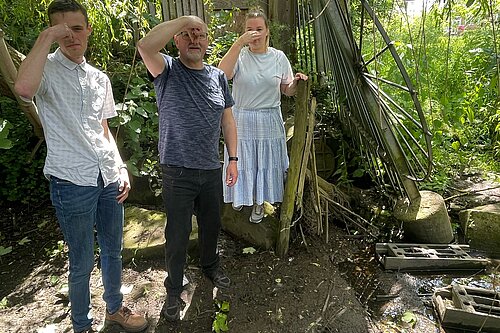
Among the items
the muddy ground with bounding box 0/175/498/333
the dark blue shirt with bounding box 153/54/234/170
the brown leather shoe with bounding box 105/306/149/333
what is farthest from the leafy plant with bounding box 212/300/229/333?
the dark blue shirt with bounding box 153/54/234/170

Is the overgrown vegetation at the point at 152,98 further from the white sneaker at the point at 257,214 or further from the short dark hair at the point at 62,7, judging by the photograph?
the white sneaker at the point at 257,214

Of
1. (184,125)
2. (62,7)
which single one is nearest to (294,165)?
(184,125)

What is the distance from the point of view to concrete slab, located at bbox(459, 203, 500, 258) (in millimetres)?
3059

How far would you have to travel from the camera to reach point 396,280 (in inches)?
106

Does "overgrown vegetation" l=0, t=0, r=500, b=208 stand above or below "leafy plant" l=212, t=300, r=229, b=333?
above

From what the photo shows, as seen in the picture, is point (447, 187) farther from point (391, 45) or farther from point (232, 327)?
point (232, 327)

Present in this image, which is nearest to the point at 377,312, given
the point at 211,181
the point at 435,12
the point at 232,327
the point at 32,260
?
the point at 232,327

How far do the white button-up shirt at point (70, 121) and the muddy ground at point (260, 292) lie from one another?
1012mm

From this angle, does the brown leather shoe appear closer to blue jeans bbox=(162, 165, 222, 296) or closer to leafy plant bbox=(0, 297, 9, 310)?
blue jeans bbox=(162, 165, 222, 296)

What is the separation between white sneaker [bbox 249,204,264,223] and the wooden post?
0.19 m

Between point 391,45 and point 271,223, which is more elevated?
point 391,45

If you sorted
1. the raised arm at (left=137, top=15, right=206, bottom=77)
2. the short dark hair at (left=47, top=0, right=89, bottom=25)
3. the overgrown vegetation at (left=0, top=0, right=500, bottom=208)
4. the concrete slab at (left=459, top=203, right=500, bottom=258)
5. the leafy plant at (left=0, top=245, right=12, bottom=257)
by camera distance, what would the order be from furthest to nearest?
the concrete slab at (left=459, top=203, right=500, bottom=258) → the leafy plant at (left=0, top=245, right=12, bottom=257) → the overgrown vegetation at (left=0, top=0, right=500, bottom=208) → the raised arm at (left=137, top=15, right=206, bottom=77) → the short dark hair at (left=47, top=0, right=89, bottom=25)

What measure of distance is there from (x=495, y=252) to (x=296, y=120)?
1.99 m

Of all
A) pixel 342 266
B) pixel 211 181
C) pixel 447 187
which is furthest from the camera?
pixel 447 187
